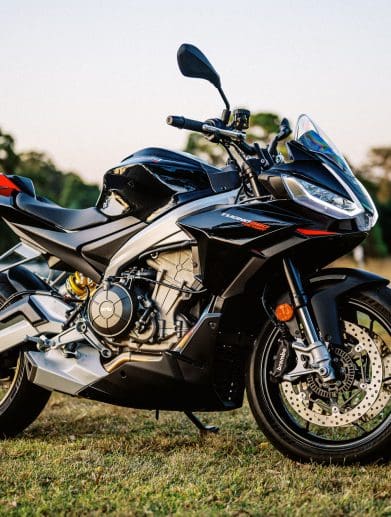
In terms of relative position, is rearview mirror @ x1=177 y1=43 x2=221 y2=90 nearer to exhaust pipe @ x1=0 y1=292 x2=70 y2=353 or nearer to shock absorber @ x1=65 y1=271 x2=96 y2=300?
shock absorber @ x1=65 y1=271 x2=96 y2=300

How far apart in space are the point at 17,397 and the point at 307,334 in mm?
1879

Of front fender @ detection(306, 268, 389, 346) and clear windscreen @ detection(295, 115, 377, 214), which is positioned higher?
clear windscreen @ detection(295, 115, 377, 214)

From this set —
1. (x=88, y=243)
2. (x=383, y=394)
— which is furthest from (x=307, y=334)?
(x=88, y=243)

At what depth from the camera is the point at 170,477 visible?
3.45 m

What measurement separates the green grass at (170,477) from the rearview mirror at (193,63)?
1895mm

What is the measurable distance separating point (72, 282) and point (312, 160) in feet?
5.44

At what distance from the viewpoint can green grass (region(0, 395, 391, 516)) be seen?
3025mm

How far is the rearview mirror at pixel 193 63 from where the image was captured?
11.5 ft

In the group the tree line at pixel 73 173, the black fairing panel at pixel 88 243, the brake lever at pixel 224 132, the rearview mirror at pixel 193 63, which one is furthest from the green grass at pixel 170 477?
the tree line at pixel 73 173

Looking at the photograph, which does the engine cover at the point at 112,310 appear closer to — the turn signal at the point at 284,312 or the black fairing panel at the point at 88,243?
the black fairing panel at the point at 88,243

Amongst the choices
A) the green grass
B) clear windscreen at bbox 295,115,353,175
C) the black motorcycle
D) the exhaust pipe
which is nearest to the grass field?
the green grass

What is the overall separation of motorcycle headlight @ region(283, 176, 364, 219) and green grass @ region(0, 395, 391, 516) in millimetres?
1200

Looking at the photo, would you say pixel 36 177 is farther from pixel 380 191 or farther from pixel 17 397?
pixel 380 191

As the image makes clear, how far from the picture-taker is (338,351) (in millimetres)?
3533
